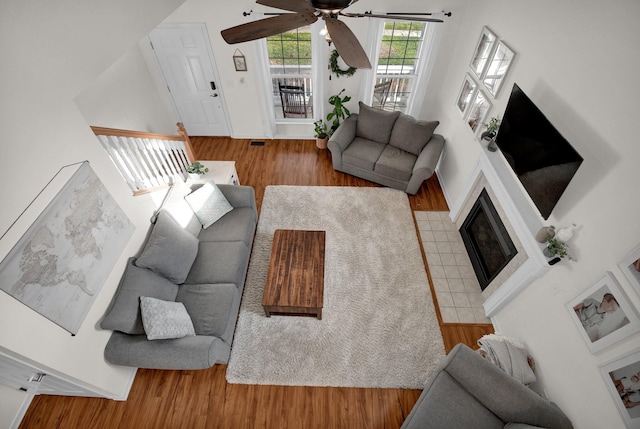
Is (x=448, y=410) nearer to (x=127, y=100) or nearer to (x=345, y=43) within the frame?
(x=345, y=43)

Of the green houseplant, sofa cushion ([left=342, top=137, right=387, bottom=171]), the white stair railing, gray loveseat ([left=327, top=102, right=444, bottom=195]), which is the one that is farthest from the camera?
sofa cushion ([left=342, top=137, right=387, bottom=171])

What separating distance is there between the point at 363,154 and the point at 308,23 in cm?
308

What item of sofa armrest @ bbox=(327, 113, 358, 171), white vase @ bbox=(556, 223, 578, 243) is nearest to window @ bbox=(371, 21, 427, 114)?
sofa armrest @ bbox=(327, 113, 358, 171)

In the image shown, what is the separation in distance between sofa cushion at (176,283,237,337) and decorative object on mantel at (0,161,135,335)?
76 centimetres

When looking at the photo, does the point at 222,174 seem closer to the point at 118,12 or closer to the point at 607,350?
the point at 118,12

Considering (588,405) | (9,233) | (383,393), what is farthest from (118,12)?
(588,405)

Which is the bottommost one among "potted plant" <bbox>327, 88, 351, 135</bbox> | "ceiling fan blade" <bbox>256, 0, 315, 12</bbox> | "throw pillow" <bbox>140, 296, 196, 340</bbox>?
"throw pillow" <bbox>140, 296, 196, 340</bbox>

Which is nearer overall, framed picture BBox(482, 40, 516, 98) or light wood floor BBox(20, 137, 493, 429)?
light wood floor BBox(20, 137, 493, 429)

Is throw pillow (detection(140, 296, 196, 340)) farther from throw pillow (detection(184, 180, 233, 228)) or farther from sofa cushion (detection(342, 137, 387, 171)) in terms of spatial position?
sofa cushion (detection(342, 137, 387, 171))

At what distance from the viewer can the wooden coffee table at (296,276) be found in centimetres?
304

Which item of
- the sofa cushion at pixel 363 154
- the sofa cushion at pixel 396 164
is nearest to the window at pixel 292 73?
the sofa cushion at pixel 363 154

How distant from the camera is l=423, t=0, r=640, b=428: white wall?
1.94m

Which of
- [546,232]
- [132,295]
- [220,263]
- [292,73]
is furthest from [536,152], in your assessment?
[292,73]

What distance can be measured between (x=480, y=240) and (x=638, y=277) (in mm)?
1911
